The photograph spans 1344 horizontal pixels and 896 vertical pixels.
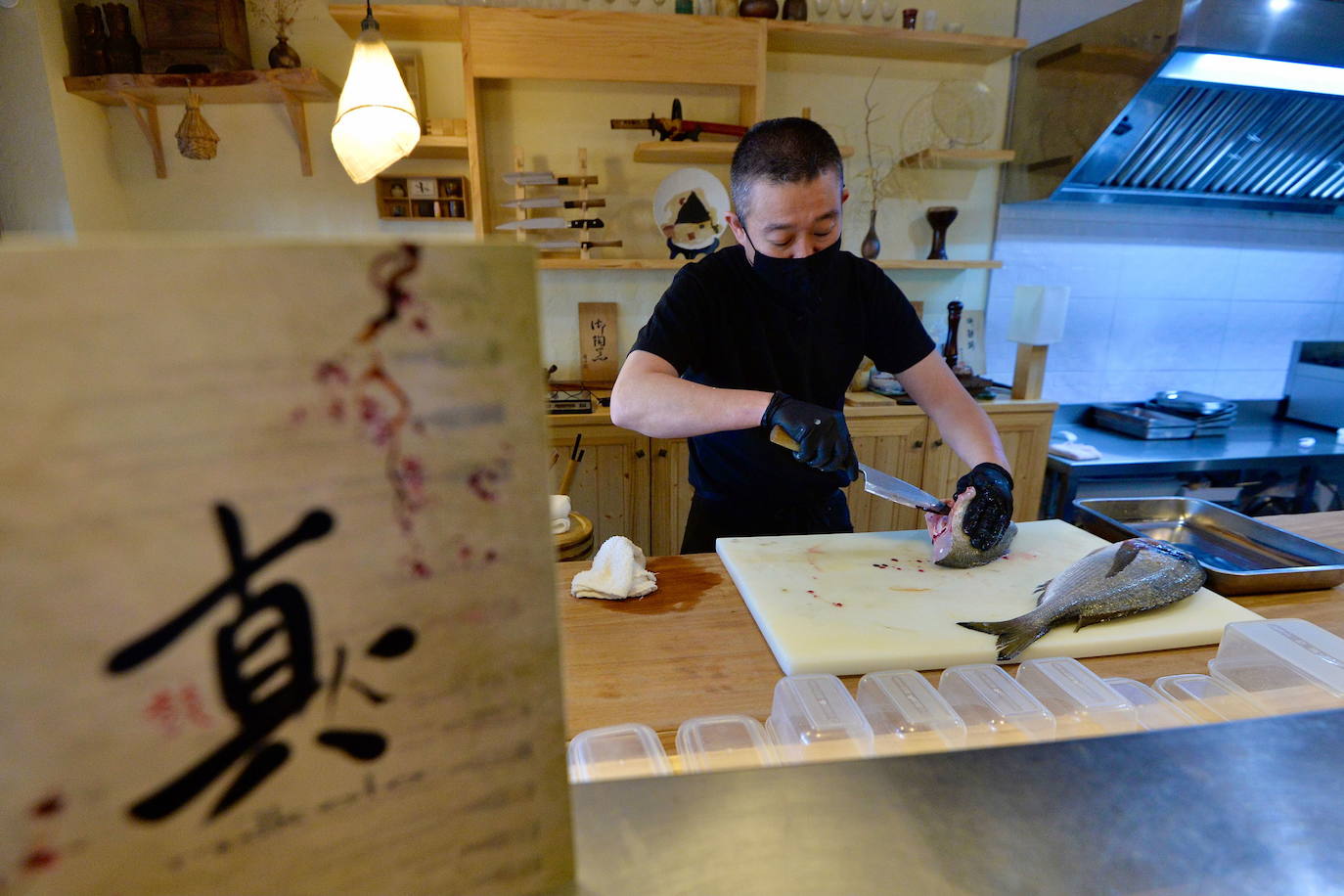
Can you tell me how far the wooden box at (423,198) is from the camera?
11.1 ft

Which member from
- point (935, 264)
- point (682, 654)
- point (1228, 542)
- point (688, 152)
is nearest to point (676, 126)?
point (688, 152)

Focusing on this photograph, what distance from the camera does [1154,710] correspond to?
30.5 inches

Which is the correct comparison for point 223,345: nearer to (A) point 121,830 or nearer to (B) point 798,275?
(A) point 121,830

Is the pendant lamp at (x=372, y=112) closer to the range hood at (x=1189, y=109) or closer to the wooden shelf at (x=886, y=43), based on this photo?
the wooden shelf at (x=886, y=43)

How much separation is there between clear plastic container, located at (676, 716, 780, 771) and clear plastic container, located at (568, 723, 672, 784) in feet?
0.09

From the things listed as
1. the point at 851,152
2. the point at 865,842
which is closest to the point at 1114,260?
the point at 851,152

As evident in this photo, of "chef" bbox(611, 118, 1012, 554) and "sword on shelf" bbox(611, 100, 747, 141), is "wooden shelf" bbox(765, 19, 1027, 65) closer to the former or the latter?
"sword on shelf" bbox(611, 100, 747, 141)

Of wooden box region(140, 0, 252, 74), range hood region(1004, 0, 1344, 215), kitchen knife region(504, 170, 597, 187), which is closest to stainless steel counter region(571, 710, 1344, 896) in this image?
kitchen knife region(504, 170, 597, 187)

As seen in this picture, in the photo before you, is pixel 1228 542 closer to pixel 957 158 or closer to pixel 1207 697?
pixel 1207 697

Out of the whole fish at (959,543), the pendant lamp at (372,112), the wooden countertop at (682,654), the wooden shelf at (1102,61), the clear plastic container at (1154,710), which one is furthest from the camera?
the wooden shelf at (1102,61)

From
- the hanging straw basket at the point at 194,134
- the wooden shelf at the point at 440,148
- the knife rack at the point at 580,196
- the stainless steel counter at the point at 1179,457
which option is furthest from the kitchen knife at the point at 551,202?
the stainless steel counter at the point at 1179,457

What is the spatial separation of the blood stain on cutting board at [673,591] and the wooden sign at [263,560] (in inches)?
35.5

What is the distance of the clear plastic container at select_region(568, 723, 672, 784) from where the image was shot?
0.64 meters

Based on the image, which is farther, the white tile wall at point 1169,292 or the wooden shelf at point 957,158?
the white tile wall at point 1169,292
